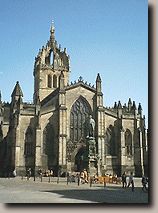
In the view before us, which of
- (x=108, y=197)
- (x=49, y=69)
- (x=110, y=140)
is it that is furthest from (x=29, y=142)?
(x=108, y=197)

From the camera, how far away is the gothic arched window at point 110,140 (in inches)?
1693

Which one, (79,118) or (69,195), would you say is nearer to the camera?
(69,195)

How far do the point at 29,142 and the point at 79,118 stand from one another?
261 inches

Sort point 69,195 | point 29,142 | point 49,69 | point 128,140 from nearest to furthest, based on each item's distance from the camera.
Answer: point 69,195 < point 29,142 < point 128,140 < point 49,69

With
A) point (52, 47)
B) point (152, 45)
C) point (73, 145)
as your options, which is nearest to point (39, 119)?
point (73, 145)

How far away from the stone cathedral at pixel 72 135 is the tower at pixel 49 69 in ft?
35.8

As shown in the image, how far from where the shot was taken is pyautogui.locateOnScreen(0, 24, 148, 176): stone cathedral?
40.1 m

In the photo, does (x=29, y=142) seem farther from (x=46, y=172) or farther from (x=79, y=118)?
(x=79, y=118)

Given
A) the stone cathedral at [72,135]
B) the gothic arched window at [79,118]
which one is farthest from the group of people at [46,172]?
the gothic arched window at [79,118]

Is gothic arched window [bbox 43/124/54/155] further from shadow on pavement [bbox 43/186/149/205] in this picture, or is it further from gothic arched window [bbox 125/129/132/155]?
shadow on pavement [bbox 43/186/149/205]

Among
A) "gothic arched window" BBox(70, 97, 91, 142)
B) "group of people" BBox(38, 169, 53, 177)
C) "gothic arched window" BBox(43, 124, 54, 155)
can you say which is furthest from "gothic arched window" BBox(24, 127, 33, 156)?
"gothic arched window" BBox(70, 97, 91, 142)

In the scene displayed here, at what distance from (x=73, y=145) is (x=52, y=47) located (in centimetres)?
2424

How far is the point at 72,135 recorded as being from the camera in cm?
4238

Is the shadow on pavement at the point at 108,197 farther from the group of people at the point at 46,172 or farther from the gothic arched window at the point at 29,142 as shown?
the gothic arched window at the point at 29,142
